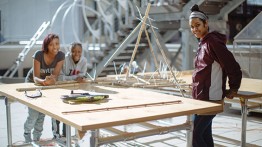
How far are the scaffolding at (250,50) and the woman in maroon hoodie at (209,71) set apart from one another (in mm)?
3638

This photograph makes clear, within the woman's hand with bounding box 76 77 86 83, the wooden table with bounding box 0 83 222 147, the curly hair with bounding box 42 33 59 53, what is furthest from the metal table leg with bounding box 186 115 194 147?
the curly hair with bounding box 42 33 59 53

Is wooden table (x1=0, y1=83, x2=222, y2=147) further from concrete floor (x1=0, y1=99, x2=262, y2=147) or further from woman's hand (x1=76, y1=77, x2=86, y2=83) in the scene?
concrete floor (x1=0, y1=99, x2=262, y2=147)

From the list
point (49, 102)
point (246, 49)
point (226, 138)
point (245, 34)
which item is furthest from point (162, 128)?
point (246, 49)

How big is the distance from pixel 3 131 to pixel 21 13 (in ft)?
22.1

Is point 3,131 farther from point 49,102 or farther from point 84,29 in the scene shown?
point 84,29

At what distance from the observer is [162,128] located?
2287 mm

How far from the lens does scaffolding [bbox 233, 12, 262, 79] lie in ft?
19.6

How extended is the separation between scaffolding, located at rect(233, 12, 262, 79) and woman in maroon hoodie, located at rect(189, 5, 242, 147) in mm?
3638

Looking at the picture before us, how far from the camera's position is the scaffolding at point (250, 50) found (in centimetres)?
597

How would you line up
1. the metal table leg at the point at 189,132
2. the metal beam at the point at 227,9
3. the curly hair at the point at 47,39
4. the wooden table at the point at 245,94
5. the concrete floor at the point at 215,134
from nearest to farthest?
the metal table leg at the point at 189,132 < the wooden table at the point at 245,94 < the curly hair at the point at 47,39 < the concrete floor at the point at 215,134 < the metal beam at the point at 227,9

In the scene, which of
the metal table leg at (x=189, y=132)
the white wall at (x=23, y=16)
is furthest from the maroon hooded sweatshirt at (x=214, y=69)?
the white wall at (x=23, y=16)

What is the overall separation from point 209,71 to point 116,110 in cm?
80

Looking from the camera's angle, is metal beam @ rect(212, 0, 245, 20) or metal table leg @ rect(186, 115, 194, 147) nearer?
metal table leg @ rect(186, 115, 194, 147)

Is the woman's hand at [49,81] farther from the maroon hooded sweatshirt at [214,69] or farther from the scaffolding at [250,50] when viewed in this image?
the scaffolding at [250,50]
